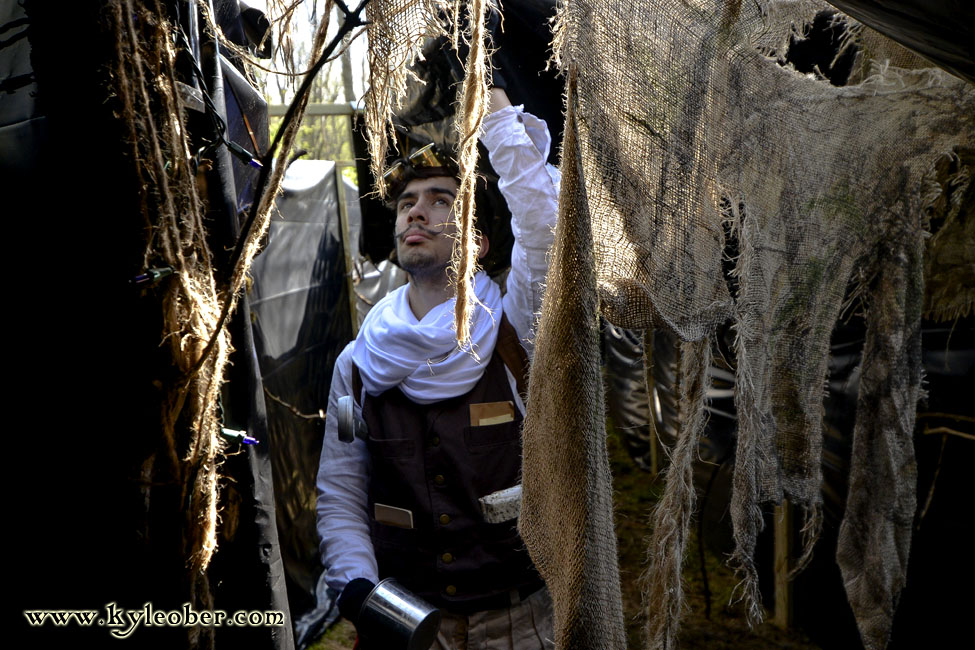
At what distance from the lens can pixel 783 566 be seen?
3.36 m

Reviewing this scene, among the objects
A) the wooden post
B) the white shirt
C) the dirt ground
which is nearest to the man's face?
the white shirt

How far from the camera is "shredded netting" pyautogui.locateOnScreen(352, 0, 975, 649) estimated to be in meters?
0.98

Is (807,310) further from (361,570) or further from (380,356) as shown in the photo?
(361,570)

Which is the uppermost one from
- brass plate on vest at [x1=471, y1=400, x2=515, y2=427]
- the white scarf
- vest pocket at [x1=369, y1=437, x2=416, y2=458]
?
the white scarf

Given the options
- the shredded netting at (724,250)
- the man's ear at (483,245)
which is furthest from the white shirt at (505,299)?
the shredded netting at (724,250)

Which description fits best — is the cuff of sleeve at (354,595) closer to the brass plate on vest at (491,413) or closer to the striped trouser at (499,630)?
the striped trouser at (499,630)

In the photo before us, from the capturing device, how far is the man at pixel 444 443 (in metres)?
1.86

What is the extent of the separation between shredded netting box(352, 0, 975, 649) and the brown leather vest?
31.8 inches

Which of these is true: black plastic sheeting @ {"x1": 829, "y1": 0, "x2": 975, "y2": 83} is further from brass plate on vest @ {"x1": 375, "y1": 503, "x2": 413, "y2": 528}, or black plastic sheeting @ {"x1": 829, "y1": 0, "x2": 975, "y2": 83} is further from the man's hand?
brass plate on vest @ {"x1": 375, "y1": 503, "x2": 413, "y2": 528}

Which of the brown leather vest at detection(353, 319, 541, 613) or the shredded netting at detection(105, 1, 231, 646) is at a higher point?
the shredded netting at detection(105, 1, 231, 646)

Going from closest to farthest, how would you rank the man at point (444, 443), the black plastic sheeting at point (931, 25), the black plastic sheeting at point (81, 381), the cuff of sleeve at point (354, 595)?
the black plastic sheeting at point (931, 25) < the black plastic sheeting at point (81, 381) < the cuff of sleeve at point (354, 595) < the man at point (444, 443)

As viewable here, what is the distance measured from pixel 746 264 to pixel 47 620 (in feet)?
4.57

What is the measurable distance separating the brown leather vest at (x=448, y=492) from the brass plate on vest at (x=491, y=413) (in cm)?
1

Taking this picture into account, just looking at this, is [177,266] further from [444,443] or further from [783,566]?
[783,566]
